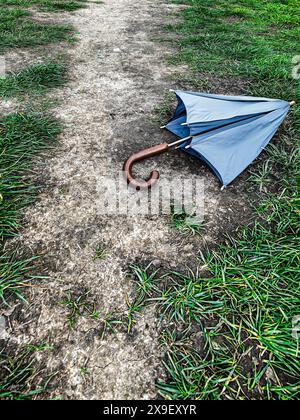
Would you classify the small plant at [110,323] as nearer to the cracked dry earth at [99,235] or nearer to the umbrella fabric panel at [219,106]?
the cracked dry earth at [99,235]

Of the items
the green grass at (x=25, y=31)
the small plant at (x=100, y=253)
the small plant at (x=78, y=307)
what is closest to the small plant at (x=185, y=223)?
the small plant at (x=100, y=253)

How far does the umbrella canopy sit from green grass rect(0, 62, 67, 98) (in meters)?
2.33

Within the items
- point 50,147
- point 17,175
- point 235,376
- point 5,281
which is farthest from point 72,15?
point 235,376

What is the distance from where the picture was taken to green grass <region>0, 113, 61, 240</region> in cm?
254

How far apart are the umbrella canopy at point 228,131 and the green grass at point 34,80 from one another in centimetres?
233

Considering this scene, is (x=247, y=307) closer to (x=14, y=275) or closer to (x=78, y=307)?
(x=78, y=307)

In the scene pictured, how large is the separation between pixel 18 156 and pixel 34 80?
1.84 metres

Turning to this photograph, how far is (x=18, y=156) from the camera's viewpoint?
3070mm

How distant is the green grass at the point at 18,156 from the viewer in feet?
8.35

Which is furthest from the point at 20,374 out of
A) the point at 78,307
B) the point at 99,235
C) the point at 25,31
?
the point at 25,31

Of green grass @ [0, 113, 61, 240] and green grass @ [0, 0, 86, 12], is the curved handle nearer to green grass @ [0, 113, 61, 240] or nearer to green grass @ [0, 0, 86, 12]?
green grass @ [0, 113, 61, 240]

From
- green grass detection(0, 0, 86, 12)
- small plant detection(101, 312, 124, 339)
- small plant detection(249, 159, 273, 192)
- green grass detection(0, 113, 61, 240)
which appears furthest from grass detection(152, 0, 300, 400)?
green grass detection(0, 0, 86, 12)

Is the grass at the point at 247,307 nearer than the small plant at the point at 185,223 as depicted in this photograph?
Yes
